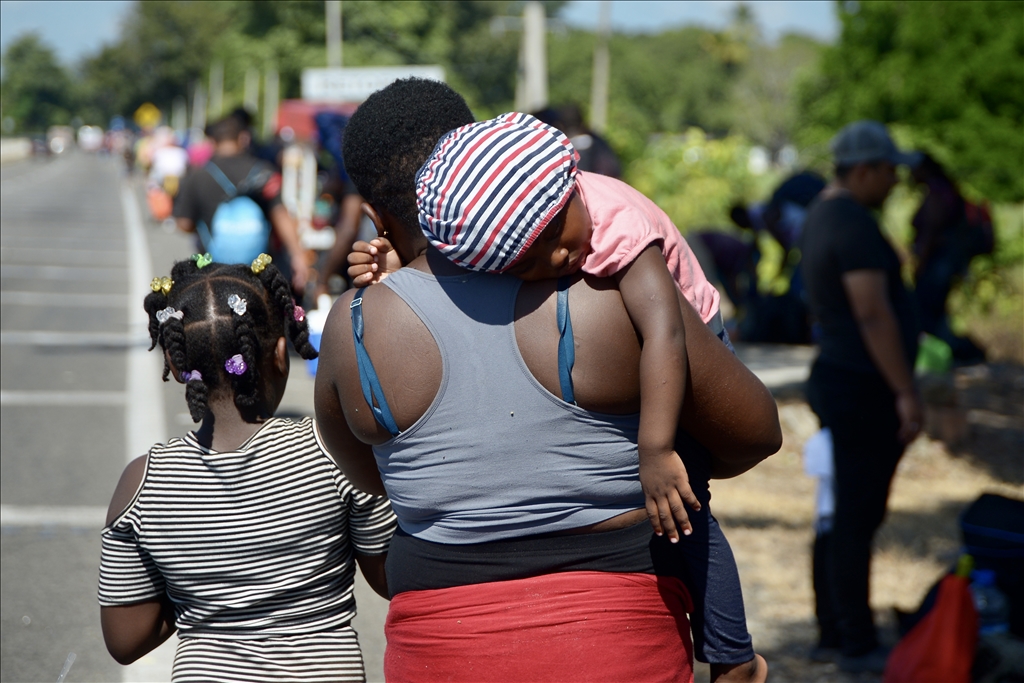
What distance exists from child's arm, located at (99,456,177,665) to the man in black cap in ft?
8.62

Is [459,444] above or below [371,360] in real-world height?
below

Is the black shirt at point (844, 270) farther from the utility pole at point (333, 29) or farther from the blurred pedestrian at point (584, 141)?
the blurred pedestrian at point (584, 141)

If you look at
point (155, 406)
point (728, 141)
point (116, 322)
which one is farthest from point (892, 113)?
point (155, 406)

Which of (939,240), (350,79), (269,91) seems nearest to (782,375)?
(939,240)

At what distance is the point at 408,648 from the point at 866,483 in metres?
2.61

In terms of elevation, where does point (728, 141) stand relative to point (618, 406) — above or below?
below

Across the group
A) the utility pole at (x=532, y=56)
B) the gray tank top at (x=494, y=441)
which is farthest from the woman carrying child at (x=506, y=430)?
the utility pole at (x=532, y=56)

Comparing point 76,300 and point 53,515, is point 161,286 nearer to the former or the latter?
point 53,515

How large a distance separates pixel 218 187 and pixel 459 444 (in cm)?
535

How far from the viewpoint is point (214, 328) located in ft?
6.98

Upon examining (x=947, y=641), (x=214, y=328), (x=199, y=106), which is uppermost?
(x=214, y=328)

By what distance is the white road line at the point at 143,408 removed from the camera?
3.38 metres

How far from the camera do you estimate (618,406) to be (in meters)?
1.74

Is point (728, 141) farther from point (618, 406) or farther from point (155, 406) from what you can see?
point (618, 406)
